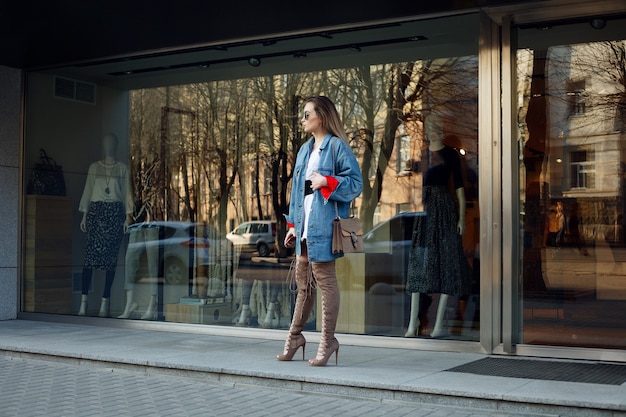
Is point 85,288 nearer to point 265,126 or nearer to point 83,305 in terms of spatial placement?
point 83,305

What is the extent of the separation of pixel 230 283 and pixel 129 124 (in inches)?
92.0

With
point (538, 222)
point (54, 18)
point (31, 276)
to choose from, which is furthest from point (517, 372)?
point (31, 276)

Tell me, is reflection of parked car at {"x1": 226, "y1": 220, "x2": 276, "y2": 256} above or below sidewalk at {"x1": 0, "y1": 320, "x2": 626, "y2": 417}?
above

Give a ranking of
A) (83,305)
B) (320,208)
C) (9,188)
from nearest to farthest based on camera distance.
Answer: (320,208) → (83,305) → (9,188)

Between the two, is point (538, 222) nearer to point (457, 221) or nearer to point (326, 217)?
point (457, 221)

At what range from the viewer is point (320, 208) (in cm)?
664

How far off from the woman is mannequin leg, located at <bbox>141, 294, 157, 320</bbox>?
10.8 feet

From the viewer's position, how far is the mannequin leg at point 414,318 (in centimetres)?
823

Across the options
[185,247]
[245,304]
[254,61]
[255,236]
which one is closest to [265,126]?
[254,61]

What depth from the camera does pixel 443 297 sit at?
823 centimetres

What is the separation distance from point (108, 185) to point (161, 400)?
16.1 ft

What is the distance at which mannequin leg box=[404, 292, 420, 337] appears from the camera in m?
8.23

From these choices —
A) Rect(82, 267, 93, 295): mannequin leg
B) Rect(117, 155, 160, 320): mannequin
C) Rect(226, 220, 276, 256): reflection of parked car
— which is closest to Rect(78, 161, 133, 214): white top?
Rect(117, 155, 160, 320): mannequin

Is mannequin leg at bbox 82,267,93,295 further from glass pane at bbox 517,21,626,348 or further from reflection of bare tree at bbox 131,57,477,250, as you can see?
glass pane at bbox 517,21,626,348
